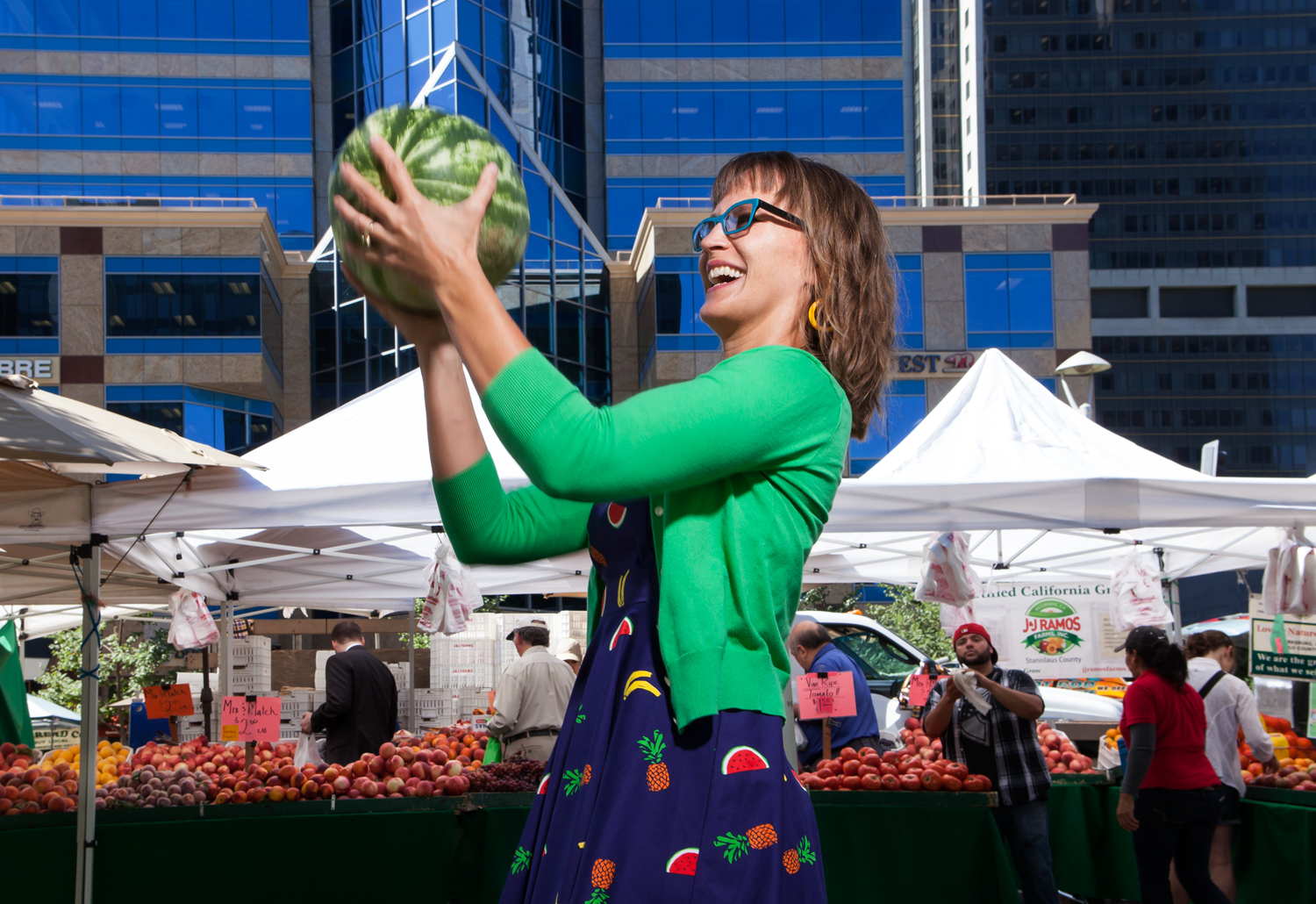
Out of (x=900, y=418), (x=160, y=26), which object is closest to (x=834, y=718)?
(x=900, y=418)

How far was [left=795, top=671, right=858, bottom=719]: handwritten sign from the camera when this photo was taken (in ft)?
22.6

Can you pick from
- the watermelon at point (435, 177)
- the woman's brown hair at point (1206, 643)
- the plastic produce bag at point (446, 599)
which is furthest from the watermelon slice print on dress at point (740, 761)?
the woman's brown hair at point (1206, 643)

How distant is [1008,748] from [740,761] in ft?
19.0

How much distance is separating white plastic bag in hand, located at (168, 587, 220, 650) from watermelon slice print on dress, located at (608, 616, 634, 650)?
814 centimetres

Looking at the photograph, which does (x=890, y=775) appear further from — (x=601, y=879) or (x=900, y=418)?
(x=900, y=418)

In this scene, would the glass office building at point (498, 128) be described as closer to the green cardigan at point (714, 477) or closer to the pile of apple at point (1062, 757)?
the pile of apple at point (1062, 757)

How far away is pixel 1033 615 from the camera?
13.7 m

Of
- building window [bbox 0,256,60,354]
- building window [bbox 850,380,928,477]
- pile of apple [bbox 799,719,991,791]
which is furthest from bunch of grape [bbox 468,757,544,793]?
building window [bbox 0,256,60,354]

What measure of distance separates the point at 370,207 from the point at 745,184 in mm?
496

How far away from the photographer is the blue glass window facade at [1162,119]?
10812 cm

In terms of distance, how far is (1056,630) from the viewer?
44.8 ft

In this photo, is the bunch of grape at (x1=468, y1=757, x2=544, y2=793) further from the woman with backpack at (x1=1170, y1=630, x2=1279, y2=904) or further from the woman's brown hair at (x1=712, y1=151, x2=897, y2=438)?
the woman's brown hair at (x1=712, y1=151, x2=897, y2=438)

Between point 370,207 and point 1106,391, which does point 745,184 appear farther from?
point 1106,391

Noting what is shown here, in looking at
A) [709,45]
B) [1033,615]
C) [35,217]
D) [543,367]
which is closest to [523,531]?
[543,367]
